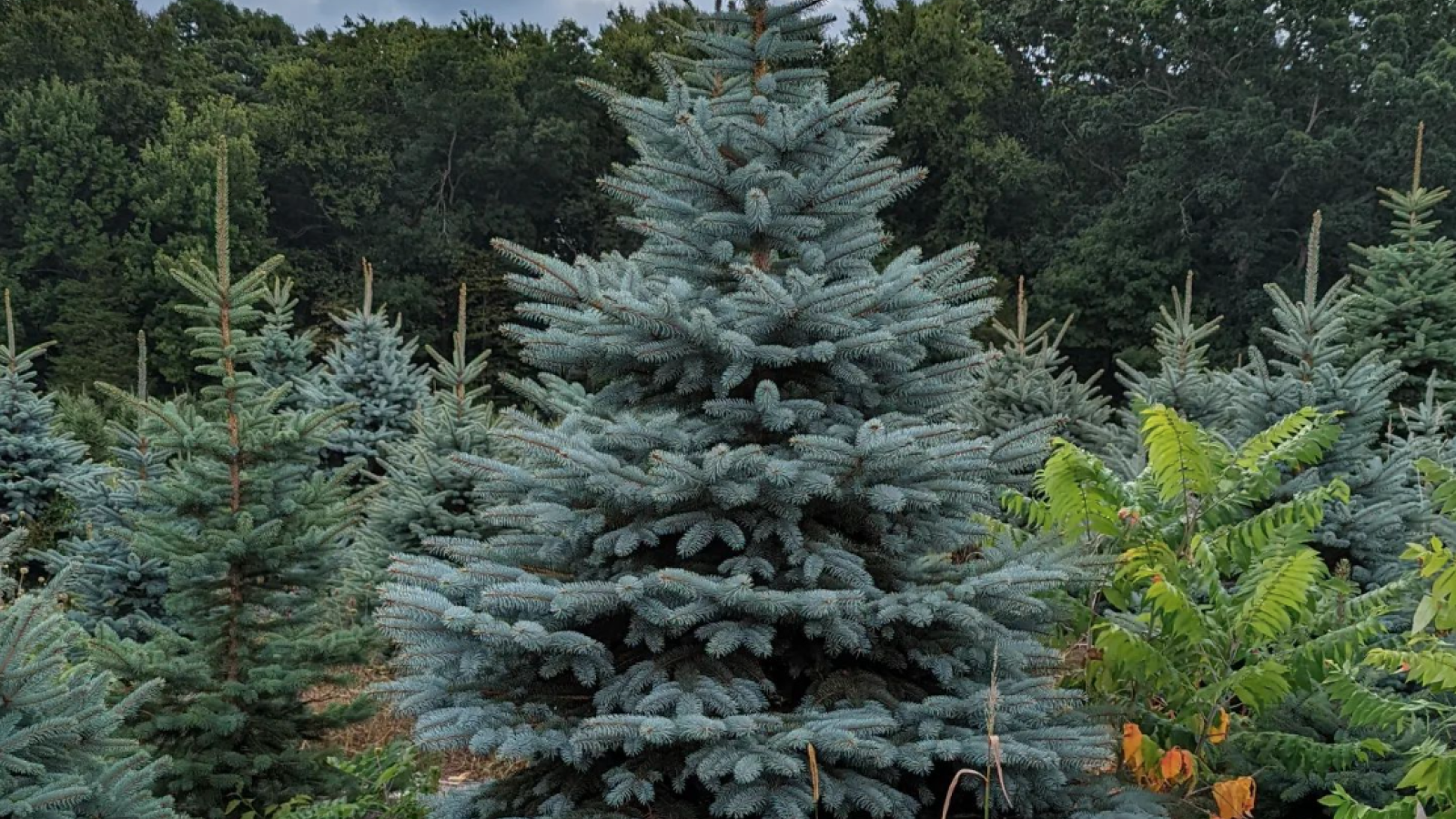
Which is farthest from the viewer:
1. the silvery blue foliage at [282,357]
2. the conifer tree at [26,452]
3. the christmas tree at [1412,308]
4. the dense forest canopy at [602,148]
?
the dense forest canopy at [602,148]

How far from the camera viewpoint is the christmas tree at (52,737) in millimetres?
3160

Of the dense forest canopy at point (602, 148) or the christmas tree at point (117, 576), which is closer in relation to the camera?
the christmas tree at point (117, 576)

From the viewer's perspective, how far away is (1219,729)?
443 centimetres

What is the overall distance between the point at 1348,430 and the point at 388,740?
227 inches

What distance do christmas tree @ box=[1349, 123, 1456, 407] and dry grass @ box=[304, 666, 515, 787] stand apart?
7.71 m

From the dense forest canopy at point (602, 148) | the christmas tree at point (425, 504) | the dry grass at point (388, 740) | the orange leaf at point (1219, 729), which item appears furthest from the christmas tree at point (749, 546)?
the dense forest canopy at point (602, 148)

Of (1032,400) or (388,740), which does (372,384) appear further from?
→ (1032,400)

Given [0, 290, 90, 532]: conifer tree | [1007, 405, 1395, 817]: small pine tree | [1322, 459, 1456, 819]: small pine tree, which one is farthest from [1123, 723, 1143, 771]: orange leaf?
[0, 290, 90, 532]: conifer tree

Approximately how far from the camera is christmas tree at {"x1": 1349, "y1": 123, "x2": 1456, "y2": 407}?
966 centimetres

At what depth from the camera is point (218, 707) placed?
470 centimetres

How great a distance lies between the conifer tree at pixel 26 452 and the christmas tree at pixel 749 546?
738 centimetres

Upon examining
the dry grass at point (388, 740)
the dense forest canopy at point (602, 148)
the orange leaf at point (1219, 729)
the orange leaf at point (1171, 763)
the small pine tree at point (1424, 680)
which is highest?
the dense forest canopy at point (602, 148)

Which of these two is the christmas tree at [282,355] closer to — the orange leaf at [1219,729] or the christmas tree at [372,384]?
the christmas tree at [372,384]

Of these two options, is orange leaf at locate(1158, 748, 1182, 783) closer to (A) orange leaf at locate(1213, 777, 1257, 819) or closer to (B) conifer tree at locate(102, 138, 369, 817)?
(A) orange leaf at locate(1213, 777, 1257, 819)
